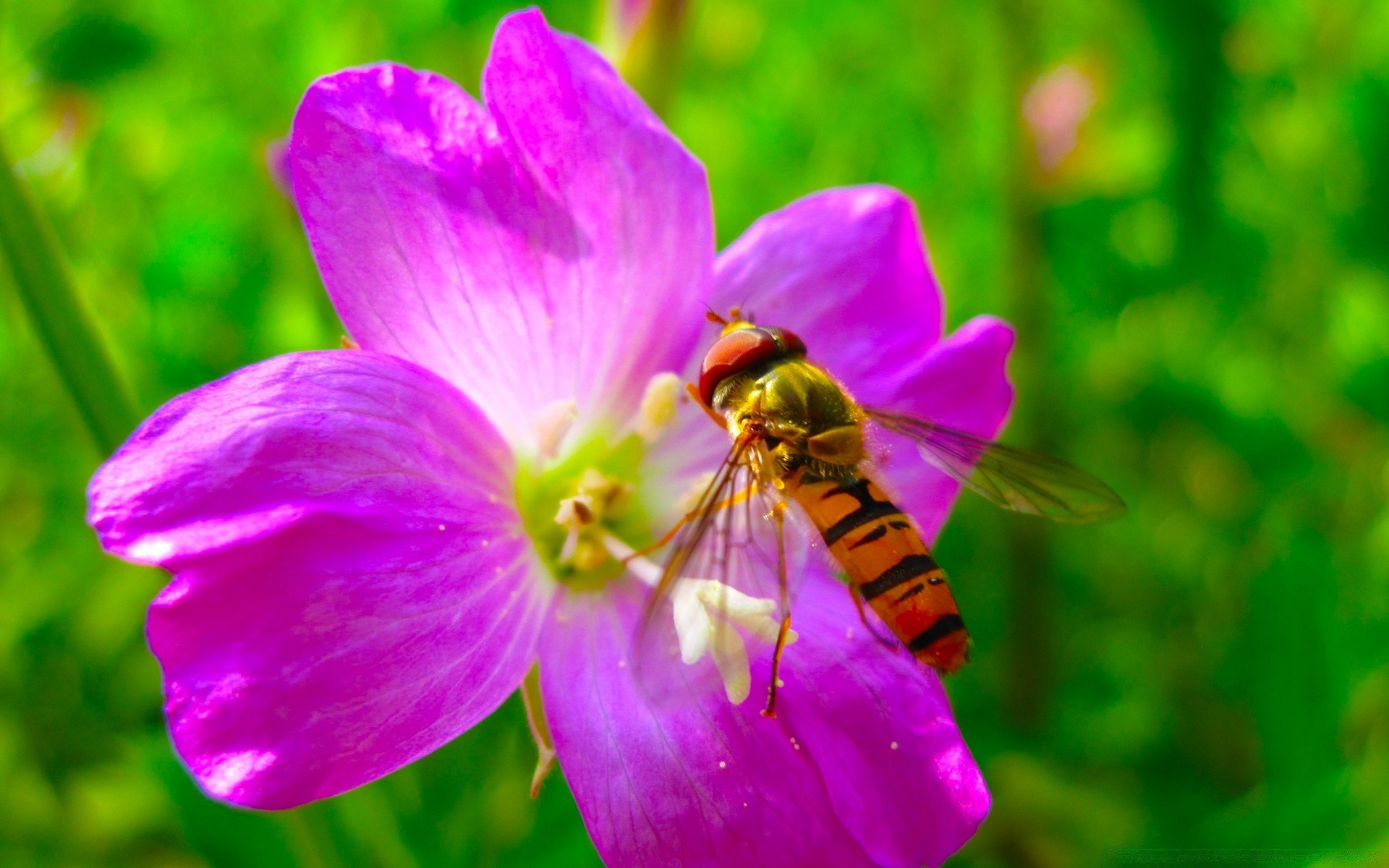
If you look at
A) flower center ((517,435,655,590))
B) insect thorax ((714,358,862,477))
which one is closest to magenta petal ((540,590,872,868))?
flower center ((517,435,655,590))

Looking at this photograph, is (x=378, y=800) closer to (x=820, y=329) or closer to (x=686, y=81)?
(x=820, y=329)

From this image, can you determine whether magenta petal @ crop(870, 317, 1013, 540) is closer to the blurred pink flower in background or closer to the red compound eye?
the red compound eye

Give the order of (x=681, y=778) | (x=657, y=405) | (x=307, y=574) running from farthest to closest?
(x=657, y=405) → (x=681, y=778) → (x=307, y=574)

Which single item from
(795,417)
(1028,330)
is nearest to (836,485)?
(795,417)

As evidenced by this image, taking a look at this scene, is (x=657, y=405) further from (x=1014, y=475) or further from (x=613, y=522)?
(x=1014, y=475)

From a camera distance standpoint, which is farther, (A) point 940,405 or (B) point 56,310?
(A) point 940,405

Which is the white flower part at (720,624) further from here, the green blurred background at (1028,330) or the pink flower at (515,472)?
the green blurred background at (1028,330)

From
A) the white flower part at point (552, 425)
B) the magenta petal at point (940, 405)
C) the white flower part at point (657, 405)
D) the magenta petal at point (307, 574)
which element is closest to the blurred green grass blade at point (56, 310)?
the magenta petal at point (307, 574)
